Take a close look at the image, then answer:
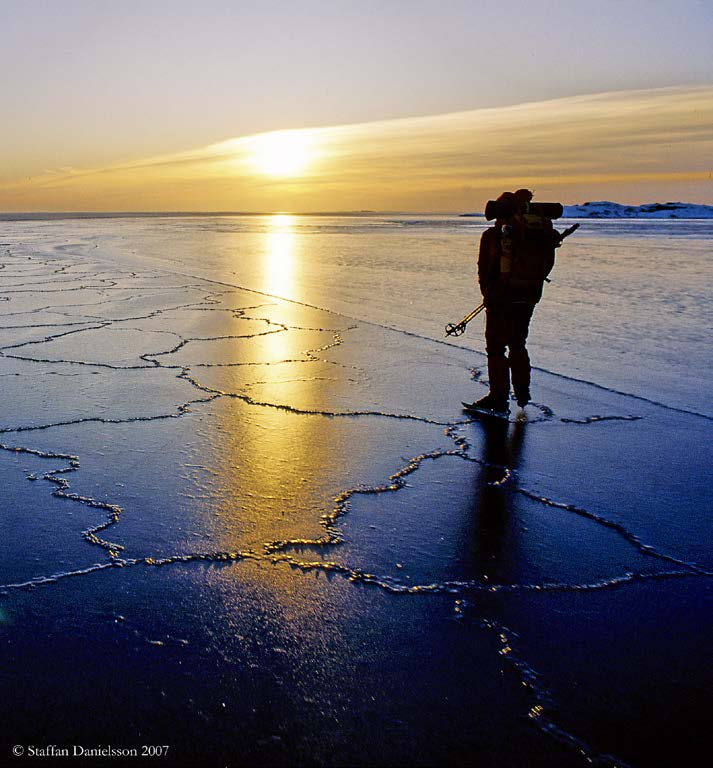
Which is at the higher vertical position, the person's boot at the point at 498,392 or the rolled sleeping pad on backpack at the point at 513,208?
the rolled sleeping pad on backpack at the point at 513,208

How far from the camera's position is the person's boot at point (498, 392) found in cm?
424

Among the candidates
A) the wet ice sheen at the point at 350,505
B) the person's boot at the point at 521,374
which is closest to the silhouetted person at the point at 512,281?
the person's boot at the point at 521,374

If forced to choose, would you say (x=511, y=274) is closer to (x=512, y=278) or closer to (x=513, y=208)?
(x=512, y=278)

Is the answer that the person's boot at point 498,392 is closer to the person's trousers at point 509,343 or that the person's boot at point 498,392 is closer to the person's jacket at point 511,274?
the person's trousers at point 509,343

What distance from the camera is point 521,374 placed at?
432 centimetres

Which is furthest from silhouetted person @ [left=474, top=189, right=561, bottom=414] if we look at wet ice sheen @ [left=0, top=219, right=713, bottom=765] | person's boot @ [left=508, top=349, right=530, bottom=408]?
wet ice sheen @ [left=0, top=219, right=713, bottom=765]

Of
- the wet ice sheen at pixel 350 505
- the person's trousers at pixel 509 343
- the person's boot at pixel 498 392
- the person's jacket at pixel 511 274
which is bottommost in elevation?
the wet ice sheen at pixel 350 505

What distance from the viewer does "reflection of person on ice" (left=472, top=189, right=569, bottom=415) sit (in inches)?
160

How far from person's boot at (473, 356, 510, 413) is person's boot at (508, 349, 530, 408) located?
79 mm

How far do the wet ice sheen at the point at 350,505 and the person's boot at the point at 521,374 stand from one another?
0.10 m

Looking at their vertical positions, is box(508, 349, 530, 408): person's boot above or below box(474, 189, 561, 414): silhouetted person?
below

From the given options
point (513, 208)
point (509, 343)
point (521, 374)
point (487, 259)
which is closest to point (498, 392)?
point (521, 374)

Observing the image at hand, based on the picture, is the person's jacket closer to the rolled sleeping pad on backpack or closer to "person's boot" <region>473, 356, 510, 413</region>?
the rolled sleeping pad on backpack

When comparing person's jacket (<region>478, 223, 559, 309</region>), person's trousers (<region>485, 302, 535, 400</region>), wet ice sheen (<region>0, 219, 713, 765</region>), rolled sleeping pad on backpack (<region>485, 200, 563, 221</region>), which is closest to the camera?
wet ice sheen (<region>0, 219, 713, 765</region>)
